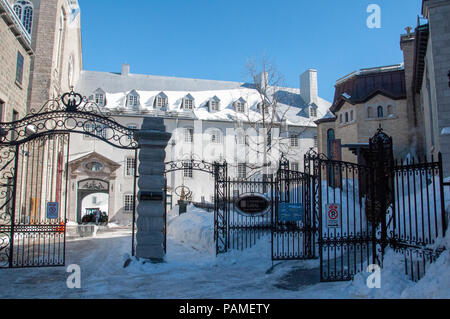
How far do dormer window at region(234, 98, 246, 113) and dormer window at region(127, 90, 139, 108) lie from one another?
34.1ft

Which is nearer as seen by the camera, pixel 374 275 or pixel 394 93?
pixel 374 275

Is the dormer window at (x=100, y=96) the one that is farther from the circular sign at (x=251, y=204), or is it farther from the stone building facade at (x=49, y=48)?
the circular sign at (x=251, y=204)

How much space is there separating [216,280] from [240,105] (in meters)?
32.9

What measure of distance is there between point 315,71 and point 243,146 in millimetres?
14405

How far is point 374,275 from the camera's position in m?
7.19

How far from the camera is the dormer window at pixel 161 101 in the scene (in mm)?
37844

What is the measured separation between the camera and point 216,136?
37562 millimetres

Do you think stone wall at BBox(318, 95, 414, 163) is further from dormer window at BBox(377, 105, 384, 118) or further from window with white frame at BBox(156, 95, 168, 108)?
window with white frame at BBox(156, 95, 168, 108)

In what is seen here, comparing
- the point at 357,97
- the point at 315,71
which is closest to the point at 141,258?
the point at 357,97

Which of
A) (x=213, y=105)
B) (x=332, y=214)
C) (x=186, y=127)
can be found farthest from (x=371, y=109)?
(x=332, y=214)

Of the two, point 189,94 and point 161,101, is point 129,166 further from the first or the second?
point 189,94

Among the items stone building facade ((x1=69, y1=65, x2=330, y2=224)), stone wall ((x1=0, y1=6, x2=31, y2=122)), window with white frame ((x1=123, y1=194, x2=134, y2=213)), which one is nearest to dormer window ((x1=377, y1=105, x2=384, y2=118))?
stone building facade ((x1=69, y1=65, x2=330, y2=224))

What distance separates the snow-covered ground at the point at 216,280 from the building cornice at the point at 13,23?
418 inches

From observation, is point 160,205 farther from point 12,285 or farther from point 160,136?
point 12,285
